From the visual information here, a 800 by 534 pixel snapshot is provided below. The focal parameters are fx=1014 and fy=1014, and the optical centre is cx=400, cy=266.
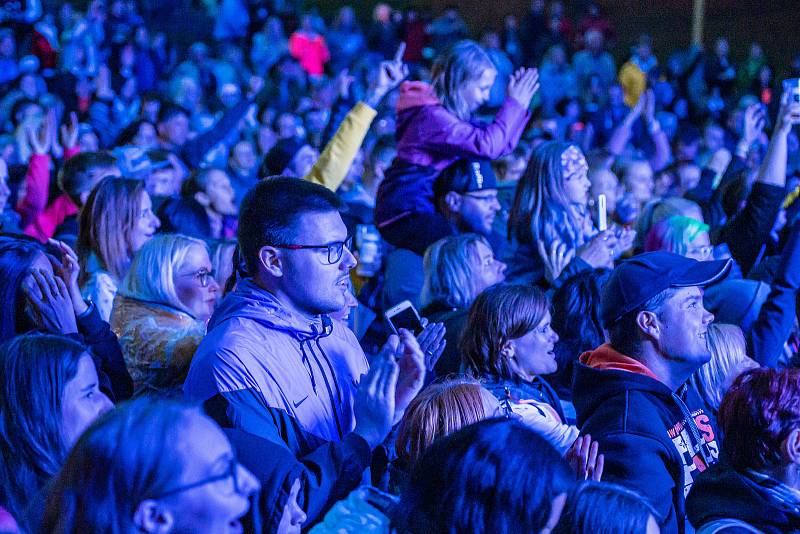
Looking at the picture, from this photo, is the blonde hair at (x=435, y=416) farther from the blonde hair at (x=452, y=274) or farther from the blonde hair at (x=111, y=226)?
the blonde hair at (x=111, y=226)

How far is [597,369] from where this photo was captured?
10.1 feet

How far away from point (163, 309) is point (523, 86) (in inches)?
94.3

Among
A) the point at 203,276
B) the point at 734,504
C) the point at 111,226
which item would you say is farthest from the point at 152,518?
the point at 111,226

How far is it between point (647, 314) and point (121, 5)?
1251cm

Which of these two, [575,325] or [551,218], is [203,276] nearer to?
[575,325]

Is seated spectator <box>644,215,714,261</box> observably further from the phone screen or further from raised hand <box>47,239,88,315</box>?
raised hand <box>47,239,88,315</box>

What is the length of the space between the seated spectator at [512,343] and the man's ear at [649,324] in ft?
1.66

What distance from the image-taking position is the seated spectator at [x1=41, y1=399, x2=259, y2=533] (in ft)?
5.67

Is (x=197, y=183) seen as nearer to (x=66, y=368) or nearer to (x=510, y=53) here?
(x=66, y=368)

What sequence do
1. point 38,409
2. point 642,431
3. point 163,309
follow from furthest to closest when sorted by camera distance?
point 163,309
point 642,431
point 38,409

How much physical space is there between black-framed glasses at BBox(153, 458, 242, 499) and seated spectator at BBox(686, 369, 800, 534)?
1.28 meters

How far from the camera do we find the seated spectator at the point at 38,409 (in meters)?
2.22

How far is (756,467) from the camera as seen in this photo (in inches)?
104

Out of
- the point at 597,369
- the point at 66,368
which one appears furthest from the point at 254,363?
the point at 597,369
